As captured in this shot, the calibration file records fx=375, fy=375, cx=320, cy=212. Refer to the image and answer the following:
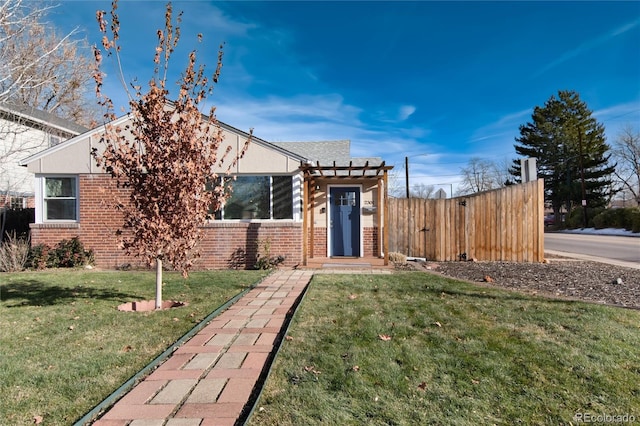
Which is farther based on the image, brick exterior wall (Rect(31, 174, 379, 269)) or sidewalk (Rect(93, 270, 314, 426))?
brick exterior wall (Rect(31, 174, 379, 269))

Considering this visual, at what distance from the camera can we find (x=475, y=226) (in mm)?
11141

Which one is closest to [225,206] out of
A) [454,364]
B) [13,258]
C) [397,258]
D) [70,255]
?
[70,255]

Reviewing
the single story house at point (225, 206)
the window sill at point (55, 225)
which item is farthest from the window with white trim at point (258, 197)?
the window sill at point (55, 225)

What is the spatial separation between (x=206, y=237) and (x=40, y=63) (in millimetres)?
8626

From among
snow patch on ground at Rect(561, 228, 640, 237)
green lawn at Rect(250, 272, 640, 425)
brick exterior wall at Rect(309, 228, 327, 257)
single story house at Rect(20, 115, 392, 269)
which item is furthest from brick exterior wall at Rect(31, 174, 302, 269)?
snow patch on ground at Rect(561, 228, 640, 237)

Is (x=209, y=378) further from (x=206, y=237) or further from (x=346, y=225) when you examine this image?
(x=346, y=225)

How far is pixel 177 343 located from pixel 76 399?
4.11ft

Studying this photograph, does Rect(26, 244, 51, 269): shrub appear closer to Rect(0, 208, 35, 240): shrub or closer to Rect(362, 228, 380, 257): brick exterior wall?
Rect(0, 208, 35, 240): shrub

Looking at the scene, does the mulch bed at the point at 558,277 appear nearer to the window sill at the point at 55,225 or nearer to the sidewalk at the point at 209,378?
the sidewalk at the point at 209,378

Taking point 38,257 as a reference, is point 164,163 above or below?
above

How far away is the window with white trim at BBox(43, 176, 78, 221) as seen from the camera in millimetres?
10148

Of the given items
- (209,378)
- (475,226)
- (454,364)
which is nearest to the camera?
(209,378)

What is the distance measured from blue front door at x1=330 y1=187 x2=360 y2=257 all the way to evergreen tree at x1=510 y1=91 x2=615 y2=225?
3349cm

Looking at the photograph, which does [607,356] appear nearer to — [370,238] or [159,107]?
[159,107]
